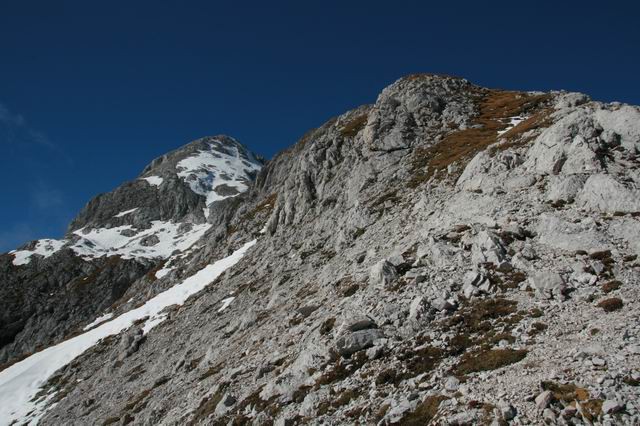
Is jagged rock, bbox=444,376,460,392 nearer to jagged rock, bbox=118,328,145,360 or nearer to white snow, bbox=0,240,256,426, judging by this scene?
jagged rock, bbox=118,328,145,360

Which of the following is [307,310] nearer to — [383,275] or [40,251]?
[383,275]

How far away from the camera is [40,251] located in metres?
172

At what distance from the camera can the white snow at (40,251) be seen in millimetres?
163950

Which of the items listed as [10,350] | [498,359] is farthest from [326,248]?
[10,350]

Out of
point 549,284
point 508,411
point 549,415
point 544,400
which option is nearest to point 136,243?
point 549,284

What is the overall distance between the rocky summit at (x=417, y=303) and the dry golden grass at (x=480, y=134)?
1.64ft

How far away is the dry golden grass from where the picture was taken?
4984cm

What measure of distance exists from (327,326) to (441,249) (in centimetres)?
896

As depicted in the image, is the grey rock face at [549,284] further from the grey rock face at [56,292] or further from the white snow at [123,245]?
the white snow at [123,245]

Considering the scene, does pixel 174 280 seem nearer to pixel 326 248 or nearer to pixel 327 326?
Answer: pixel 326 248

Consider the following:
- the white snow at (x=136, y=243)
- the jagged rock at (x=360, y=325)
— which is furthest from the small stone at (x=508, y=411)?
the white snow at (x=136, y=243)

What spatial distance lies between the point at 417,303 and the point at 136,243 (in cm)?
18200

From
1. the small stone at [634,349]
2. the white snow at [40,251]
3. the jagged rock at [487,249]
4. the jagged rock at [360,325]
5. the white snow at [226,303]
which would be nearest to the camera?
the small stone at [634,349]

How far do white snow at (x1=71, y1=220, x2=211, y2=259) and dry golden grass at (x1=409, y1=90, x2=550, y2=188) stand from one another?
12801 cm
